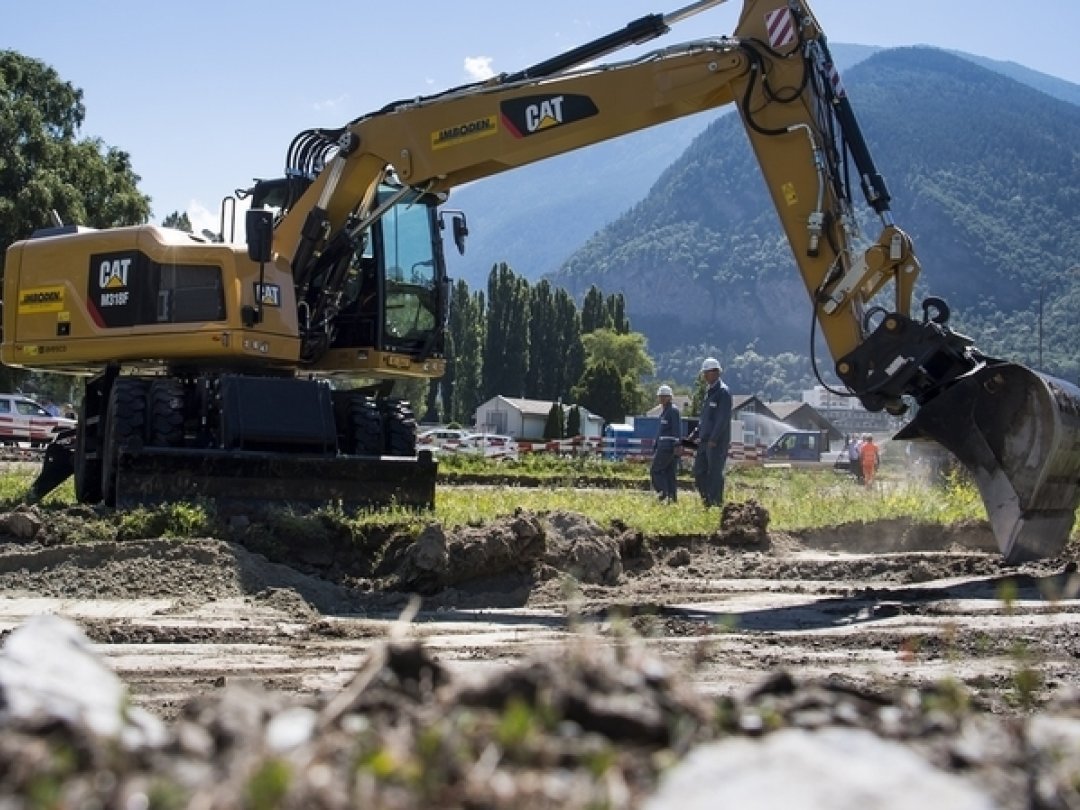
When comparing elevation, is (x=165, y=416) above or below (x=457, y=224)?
below

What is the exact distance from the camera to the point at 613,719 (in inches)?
97.7

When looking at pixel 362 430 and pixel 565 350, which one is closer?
pixel 362 430

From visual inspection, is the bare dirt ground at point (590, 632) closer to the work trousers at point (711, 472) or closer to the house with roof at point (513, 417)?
the work trousers at point (711, 472)

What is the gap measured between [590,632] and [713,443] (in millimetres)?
12229

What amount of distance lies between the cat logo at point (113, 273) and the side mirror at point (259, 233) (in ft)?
4.94

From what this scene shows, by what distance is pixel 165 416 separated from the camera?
13719 mm

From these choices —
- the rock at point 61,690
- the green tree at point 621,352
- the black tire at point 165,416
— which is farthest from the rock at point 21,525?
the green tree at point 621,352

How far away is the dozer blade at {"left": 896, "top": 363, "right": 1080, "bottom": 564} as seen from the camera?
10258 millimetres

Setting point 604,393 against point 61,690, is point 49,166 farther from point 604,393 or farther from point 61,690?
point 604,393

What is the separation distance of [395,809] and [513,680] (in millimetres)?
555

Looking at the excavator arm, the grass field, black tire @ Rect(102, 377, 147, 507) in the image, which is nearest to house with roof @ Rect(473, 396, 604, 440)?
the grass field

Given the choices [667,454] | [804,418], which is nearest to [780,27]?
[667,454]

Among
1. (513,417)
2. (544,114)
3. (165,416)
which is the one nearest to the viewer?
(544,114)

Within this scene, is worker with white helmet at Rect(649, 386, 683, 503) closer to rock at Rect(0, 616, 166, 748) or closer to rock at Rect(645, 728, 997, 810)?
rock at Rect(0, 616, 166, 748)
